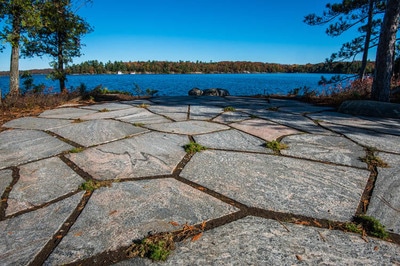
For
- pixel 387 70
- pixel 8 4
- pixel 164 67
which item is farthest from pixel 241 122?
pixel 164 67

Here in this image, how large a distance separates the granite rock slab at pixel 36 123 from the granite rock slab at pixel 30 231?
210 centimetres

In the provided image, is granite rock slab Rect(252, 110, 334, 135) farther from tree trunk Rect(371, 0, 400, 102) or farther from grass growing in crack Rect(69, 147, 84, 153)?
grass growing in crack Rect(69, 147, 84, 153)

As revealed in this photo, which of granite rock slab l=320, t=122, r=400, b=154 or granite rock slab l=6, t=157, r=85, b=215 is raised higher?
granite rock slab l=320, t=122, r=400, b=154

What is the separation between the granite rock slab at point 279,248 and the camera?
0.94m

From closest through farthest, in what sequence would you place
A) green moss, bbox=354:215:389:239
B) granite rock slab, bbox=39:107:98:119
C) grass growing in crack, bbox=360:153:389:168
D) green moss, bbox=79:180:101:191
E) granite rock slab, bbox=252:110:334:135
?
green moss, bbox=354:215:389:239 < green moss, bbox=79:180:101:191 < grass growing in crack, bbox=360:153:389:168 < granite rock slab, bbox=252:110:334:135 < granite rock slab, bbox=39:107:98:119

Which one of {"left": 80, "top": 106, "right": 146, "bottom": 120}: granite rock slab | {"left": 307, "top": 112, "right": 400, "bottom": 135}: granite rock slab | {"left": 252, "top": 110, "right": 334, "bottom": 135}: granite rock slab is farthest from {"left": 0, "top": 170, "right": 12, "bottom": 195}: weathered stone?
{"left": 307, "top": 112, "right": 400, "bottom": 135}: granite rock slab

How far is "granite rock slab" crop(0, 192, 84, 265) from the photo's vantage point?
0.98 metres

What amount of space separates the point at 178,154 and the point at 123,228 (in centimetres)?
101

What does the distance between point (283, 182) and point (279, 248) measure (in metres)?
0.64

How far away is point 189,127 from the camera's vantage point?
10.1 feet

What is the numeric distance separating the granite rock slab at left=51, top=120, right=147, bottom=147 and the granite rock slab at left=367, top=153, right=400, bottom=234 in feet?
7.28

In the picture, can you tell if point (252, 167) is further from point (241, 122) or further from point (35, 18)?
point (35, 18)

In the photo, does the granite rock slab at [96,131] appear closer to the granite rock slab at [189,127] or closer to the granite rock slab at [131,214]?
the granite rock slab at [189,127]

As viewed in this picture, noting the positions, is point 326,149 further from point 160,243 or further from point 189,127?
point 160,243
